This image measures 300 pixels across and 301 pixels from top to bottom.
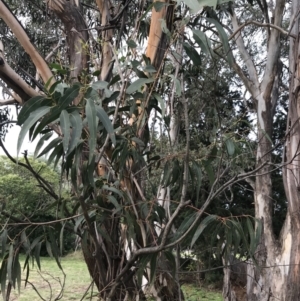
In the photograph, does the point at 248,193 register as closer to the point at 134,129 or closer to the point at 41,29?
the point at 41,29

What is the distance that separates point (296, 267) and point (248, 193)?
4032 mm

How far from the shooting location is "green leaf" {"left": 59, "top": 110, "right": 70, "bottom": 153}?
30.8 inches

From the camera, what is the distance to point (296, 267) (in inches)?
132

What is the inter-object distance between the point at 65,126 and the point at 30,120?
0.07 meters

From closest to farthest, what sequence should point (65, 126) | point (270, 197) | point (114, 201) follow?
point (65, 126) < point (114, 201) < point (270, 197)

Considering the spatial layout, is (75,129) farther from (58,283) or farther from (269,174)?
(58,283)

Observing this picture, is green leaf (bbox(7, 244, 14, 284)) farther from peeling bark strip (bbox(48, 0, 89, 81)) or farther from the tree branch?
peeling bark strip (bbox(48, 0, 89, 81))

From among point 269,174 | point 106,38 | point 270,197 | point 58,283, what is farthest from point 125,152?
point 58,283

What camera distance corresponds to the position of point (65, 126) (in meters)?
0.80

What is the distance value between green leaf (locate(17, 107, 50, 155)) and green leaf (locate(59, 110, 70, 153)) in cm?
4

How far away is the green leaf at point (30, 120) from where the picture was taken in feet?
2.58

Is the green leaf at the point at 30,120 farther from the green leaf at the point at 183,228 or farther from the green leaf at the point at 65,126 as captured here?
the green leaf at the point at 183,228

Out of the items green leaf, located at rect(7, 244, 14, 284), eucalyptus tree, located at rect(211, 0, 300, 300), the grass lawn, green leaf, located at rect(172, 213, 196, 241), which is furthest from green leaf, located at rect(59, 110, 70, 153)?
the grass lawn

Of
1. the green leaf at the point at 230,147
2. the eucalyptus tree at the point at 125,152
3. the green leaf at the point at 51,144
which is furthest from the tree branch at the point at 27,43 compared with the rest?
the green leaf at the point at 230,147
